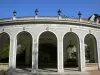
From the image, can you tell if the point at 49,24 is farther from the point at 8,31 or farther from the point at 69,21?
the point at 8,31

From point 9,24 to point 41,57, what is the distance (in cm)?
1011

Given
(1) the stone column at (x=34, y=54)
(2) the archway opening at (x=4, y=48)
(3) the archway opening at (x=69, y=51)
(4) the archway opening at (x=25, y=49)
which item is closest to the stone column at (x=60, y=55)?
(1) the stone column at (x=34, y=54)

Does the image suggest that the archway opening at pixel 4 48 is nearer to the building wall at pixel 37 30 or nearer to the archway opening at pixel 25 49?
the archway opening at pixel 25 49

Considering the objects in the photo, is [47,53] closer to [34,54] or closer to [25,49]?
[25,49]

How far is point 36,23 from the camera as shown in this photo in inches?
961

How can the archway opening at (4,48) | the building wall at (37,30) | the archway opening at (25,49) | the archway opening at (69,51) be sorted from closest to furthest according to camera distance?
the building wall at (37,30) → the archway opening at (4,48) → the archway opening at (25,49) → the archway opening at (69,51)

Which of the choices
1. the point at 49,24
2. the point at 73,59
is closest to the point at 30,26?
the point at 49,24

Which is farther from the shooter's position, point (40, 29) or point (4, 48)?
point (4, 48)

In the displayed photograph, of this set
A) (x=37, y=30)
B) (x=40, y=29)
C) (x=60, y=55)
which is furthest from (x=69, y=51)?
(x=37, y=30)

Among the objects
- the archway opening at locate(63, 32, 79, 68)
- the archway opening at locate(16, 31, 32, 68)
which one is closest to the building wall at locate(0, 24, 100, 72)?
the archway opening at locate(63, 32, 79, 68)

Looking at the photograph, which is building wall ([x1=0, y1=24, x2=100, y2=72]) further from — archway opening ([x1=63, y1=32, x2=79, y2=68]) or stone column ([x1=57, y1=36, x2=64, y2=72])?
archway opening ([x1=63, y1=32, x2=79, y2=68])

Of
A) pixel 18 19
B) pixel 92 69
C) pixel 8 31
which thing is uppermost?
pixel 18 19

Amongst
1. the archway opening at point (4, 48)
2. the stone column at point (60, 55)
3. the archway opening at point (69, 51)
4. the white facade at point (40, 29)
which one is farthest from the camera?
the archway opening at point (69, 51)

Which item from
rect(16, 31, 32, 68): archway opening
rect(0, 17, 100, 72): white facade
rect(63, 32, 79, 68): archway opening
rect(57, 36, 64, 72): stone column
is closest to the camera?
rect(57, 36, 64, 72): stone column
